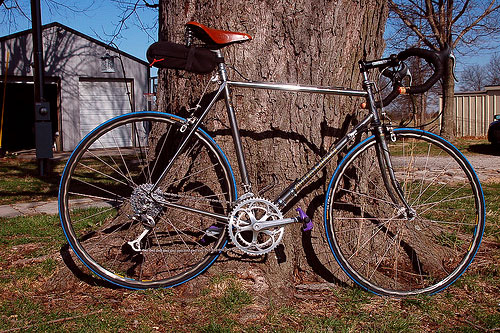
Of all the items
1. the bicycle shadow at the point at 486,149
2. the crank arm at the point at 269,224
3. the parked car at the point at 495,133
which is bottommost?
the crank arm at the point at 269,224

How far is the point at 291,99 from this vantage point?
305 cm

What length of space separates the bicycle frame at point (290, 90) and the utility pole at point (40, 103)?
690 cm

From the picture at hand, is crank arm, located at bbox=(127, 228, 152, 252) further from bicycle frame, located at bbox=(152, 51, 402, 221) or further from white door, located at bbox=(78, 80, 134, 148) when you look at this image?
white door, located at bbox=(78, 80, 134, 148)

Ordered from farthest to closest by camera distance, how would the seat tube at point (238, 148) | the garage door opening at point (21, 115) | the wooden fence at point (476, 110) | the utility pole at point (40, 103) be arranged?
the wooden fence at point (476, 110) → the garage door opening at point (21, 115) → the utility pole at point (40, 103) → the seat tube at point (238, 148)

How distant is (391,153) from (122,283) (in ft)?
5.82

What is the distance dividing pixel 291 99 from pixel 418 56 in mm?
791

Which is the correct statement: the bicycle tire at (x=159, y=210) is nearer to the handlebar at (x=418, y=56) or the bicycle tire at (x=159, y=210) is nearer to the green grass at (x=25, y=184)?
the handlebar at (x=418, y=56)

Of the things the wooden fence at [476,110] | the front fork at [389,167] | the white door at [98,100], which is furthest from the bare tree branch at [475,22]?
→ the front fork at [389,167]

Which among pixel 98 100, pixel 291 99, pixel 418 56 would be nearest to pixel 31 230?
pixel 291 99

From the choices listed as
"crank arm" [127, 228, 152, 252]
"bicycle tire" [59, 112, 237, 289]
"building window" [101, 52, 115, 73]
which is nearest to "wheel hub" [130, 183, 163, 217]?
"bicycle tire" [59, 112, 237, 289]

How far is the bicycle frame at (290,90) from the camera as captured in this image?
281 centimetres

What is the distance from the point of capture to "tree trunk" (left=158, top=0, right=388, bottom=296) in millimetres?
3012

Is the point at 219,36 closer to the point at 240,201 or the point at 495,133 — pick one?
the point at 240,201

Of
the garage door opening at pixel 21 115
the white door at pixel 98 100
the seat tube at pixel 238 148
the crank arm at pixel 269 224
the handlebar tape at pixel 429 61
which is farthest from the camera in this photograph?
the garage door opening at pixel 21 115
